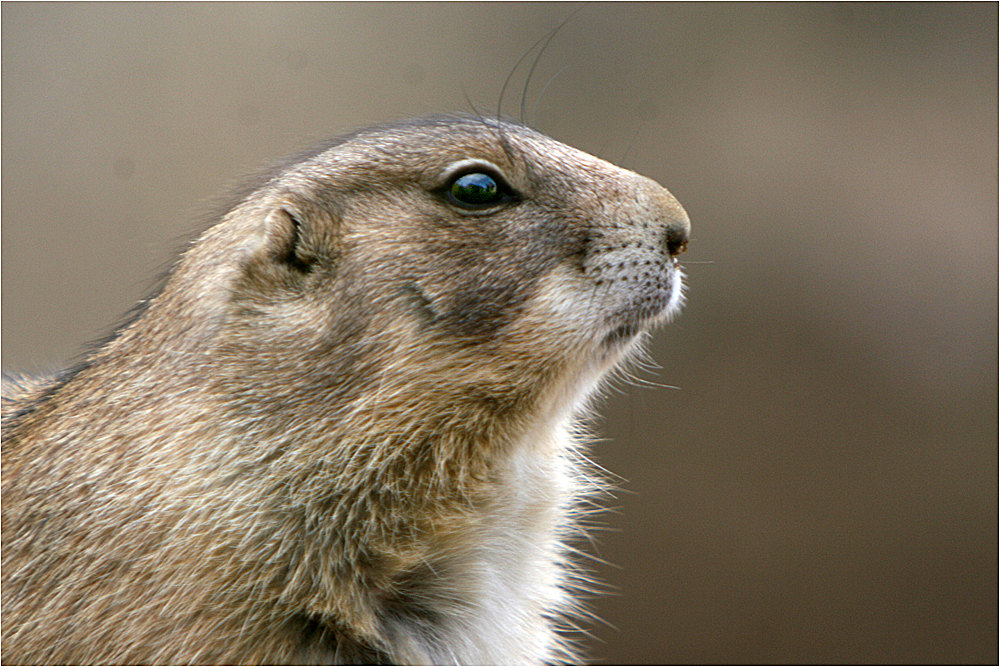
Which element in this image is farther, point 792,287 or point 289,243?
point 792,287

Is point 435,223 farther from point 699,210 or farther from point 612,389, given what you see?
point 699,210

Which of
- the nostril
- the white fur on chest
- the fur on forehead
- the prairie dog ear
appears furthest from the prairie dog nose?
the prairie dog ear

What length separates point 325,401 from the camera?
179 centimetres

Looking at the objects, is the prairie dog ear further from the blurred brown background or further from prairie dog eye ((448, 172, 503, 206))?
the blurred brown background

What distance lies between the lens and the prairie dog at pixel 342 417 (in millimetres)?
1744

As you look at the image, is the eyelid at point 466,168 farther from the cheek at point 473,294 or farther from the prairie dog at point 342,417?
the cheek at point 473,294

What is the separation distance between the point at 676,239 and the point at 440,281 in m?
0.51

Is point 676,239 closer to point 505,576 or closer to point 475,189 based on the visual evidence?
point 475,189

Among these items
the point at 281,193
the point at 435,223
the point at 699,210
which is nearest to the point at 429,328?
the point at 435,223

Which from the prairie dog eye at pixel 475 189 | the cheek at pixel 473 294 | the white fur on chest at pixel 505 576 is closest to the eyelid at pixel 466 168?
the prairie dog eye at pixel 475 189

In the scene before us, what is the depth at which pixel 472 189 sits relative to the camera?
1889mm

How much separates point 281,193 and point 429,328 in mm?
479

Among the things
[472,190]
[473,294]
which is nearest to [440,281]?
[473,294]

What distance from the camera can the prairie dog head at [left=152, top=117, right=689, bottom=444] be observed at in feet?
5.91
